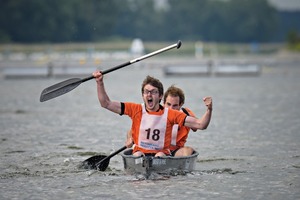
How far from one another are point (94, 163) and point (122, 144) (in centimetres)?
330

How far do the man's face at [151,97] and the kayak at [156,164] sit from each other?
0.72 meters

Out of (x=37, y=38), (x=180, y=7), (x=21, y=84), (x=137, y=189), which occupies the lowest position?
(x=137, y=189)

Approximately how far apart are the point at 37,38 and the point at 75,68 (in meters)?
75.3

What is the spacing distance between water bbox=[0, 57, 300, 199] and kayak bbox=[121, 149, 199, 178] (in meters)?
0.12

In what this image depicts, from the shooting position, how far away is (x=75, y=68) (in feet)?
146

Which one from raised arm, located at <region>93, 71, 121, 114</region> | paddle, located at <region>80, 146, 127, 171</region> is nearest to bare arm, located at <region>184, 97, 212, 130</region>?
raised arm, located at <region>93, 71, 121, 114</region>

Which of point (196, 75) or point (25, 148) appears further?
point (196, 75)

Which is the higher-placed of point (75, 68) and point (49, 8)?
point (49, 8)

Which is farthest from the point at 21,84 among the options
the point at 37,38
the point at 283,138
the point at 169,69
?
the point at 37,38

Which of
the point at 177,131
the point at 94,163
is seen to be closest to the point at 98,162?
the point at 94,163

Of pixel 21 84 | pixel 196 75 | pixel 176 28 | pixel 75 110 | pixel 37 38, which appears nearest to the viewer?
pixel 75 110

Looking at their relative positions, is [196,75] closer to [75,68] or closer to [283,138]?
[75,68]

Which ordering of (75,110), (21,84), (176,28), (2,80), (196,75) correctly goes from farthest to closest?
(176,28) → (196,75) → (2,80) → (21,84) → (75,110)

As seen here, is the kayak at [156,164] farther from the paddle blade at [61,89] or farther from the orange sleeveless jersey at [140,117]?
the paddle blade at [61,89]
